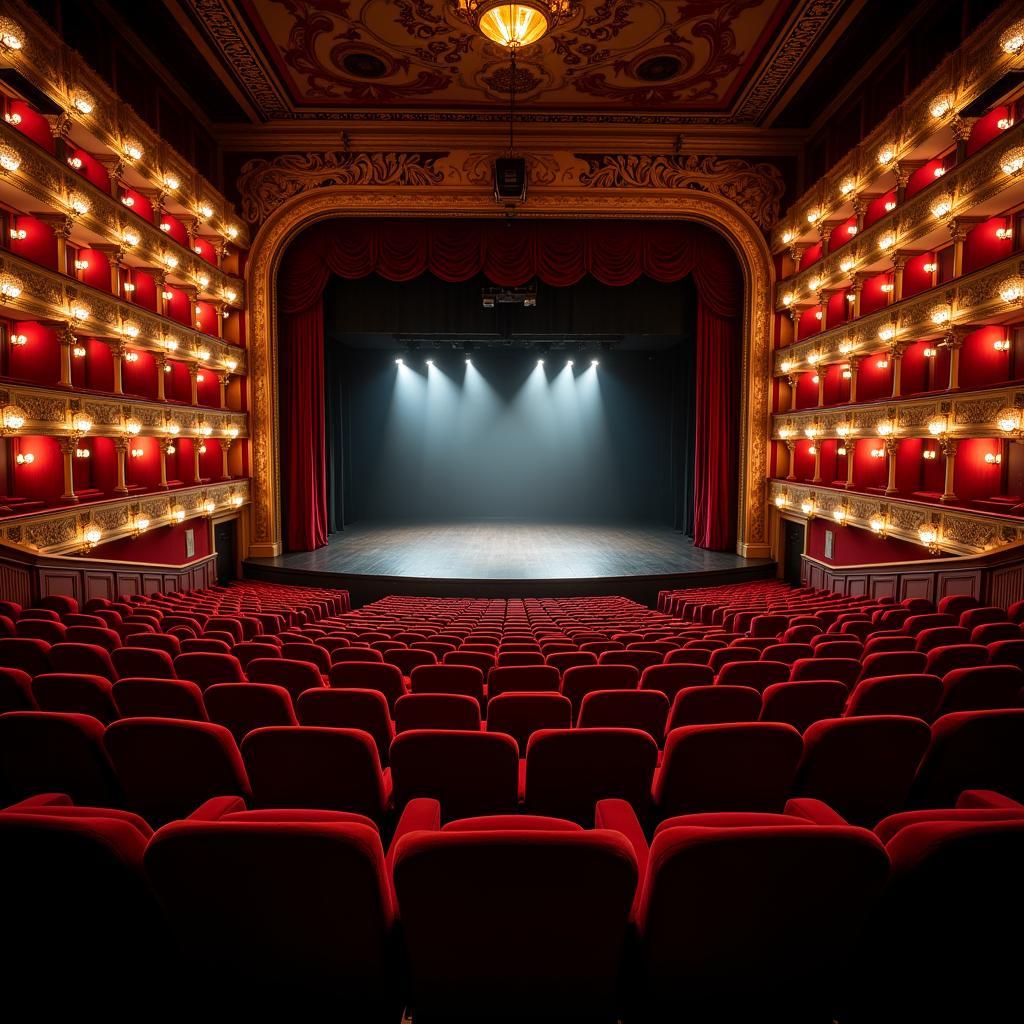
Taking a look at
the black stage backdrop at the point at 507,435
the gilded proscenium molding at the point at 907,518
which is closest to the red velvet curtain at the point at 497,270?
the gilded proscenium molding at the point at 907,518

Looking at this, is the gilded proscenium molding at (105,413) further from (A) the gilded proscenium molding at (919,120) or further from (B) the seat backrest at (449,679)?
(A) the gilded proscenium molding at (919,120)

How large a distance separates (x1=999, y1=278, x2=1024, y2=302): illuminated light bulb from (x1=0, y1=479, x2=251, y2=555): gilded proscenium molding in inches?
432

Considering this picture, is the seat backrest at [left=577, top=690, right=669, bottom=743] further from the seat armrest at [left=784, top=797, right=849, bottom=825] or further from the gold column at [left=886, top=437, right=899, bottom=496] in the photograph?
the gold column at [left=886, top=437, right=899, bottom=496]

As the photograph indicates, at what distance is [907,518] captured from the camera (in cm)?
952

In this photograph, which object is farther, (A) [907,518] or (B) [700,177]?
(B) [700,177]

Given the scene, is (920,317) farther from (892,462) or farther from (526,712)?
(526,712)

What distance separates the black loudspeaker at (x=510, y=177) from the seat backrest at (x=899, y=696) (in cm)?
1047

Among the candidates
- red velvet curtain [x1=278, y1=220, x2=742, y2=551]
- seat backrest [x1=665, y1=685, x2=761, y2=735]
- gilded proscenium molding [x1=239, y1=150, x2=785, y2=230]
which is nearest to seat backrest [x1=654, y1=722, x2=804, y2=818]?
seat backrest [x1=665, y1=685, x2=761, y2=735]

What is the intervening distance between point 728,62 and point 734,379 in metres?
5.90

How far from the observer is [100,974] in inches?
55.1

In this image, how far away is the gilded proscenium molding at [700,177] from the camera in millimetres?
13526

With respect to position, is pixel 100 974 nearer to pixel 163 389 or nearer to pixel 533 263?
pixel 163 389

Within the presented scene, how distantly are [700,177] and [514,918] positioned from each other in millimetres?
14804

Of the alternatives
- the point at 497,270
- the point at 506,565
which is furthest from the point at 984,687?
the point at 497,270
